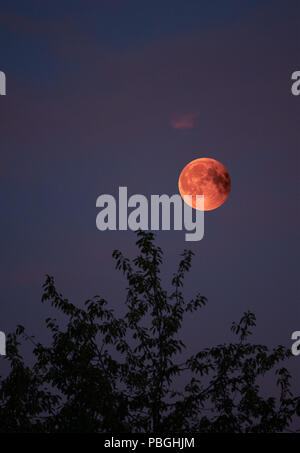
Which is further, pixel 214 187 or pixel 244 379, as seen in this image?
pixel 214 187

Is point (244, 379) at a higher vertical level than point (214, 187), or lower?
lower

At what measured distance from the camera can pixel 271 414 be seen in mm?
14609

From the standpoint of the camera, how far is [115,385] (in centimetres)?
1467

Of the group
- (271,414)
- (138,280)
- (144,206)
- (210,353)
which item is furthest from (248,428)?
(144,206)
